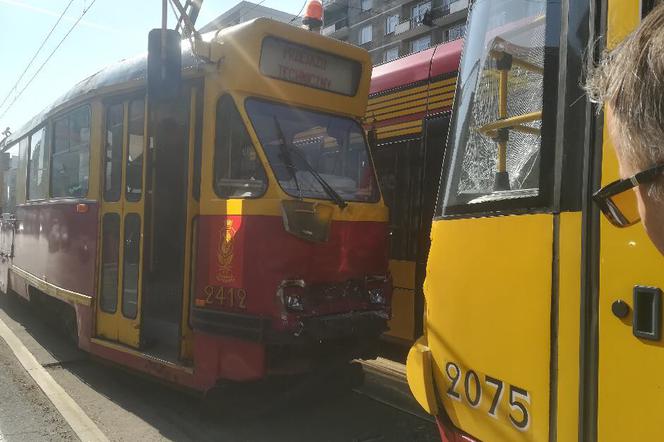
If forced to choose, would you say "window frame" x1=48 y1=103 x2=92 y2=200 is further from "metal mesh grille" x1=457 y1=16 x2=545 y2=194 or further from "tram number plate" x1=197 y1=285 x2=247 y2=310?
"metal mesh grille" x1=457 y1=16 x2=545 y2=194

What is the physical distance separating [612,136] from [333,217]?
303 cm

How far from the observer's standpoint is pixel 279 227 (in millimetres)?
3871

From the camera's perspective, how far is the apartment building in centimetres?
3231

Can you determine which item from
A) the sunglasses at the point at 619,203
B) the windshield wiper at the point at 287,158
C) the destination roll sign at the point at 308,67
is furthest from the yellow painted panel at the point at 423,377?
the destination roll sign at the point at 308,67

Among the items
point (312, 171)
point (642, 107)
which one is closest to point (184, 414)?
point (312, 171)

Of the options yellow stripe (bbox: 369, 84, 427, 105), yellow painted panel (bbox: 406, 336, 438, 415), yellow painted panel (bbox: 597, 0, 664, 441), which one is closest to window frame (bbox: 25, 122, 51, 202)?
yellow stripe (bbox: 369, 84, 427, 105)

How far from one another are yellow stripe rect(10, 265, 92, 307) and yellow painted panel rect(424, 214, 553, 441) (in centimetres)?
409

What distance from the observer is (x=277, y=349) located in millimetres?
3965

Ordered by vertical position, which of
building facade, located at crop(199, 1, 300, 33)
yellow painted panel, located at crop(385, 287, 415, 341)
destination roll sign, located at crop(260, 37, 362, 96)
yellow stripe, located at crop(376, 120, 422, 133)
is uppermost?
building facade, located at crop(199, 1, 300, 33)

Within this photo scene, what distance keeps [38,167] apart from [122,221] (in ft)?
9.86

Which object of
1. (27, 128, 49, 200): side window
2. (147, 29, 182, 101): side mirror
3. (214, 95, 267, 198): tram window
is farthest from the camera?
(27, 128, 49, 200): side window

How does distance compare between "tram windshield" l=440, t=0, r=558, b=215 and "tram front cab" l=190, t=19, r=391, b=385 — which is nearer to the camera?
"tram windshield" l=440, t=0, r=558, b=215

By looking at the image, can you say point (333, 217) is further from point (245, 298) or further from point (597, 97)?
point (597, 97)

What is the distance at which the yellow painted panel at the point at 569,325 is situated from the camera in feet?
4.85
